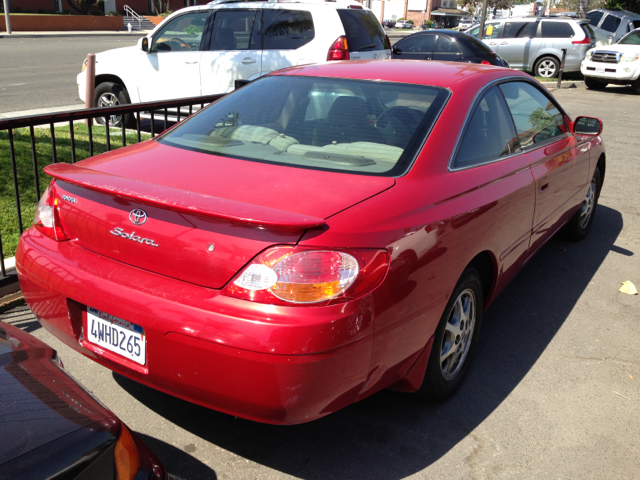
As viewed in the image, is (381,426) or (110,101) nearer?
(381,426)

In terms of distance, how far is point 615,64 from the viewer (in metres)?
16.9

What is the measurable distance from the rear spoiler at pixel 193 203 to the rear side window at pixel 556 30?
63.3ft

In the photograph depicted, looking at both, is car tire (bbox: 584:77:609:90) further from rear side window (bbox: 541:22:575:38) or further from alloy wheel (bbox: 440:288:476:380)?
alloy wheel (bbox: 440:288:476:380)

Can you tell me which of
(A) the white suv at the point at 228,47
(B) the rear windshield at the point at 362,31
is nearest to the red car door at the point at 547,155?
(A) the white suv at the point at 228,47

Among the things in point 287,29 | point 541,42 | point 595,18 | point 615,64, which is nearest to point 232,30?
point 287,29

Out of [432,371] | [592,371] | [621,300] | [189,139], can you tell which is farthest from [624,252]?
[189,139]

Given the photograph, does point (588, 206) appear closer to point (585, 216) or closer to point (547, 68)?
point (585, 216)

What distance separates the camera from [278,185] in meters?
2.62

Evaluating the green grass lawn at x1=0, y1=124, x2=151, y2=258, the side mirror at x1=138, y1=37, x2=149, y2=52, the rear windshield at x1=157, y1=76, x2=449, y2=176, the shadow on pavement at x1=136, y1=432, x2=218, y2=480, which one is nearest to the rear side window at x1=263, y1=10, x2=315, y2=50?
the side mirror at x1=138, y1=37, x2=149, y2=52

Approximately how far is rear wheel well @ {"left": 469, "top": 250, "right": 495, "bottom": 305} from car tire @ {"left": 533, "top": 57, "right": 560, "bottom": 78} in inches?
702

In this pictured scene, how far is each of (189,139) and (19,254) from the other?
1033mm

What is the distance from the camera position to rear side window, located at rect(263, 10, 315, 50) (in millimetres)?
8477

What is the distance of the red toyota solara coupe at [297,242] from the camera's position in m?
2.28

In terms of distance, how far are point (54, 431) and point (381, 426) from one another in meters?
1.73
